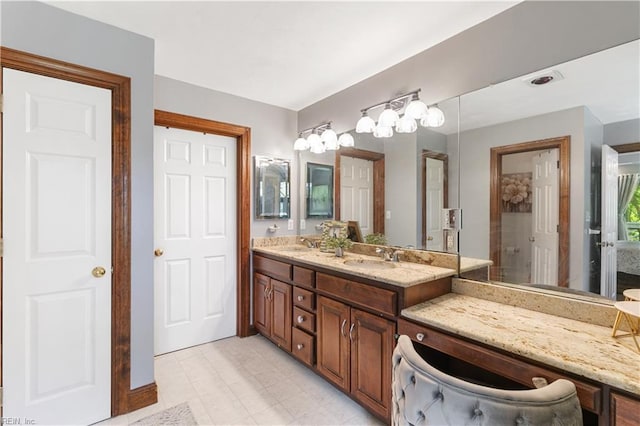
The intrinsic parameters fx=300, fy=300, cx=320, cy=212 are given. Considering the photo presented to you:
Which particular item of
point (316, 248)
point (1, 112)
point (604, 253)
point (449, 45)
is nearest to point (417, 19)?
point (449, 45)

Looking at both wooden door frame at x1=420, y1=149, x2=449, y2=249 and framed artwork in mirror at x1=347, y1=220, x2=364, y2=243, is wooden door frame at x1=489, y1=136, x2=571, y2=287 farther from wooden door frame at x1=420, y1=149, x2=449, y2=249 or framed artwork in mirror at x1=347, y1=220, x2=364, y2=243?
framed artwork in mirror at x1=347, y1=220, x2=364, y2=243

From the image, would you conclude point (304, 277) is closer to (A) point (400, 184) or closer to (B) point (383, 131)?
(A) point (400, 184)

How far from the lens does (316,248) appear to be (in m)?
3.01

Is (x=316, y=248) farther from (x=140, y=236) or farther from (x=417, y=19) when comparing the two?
(x=417, y=19)

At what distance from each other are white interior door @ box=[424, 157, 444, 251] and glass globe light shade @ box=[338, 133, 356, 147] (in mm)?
810

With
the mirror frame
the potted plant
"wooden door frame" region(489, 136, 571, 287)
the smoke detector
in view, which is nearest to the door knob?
the potted plant

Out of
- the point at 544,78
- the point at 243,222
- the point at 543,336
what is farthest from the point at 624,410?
the point at 243,222

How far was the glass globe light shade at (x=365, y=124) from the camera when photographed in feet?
7.99

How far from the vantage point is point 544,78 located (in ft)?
5.18

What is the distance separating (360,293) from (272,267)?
1.08m

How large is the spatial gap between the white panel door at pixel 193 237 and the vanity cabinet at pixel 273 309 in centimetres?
29

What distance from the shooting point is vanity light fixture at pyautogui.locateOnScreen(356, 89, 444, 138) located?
2059mm

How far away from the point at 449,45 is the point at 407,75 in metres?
0.34

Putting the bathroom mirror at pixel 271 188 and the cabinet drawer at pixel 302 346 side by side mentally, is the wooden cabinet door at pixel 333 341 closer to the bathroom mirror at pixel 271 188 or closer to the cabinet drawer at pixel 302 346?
the cabinet drawer at pixel 302 346
